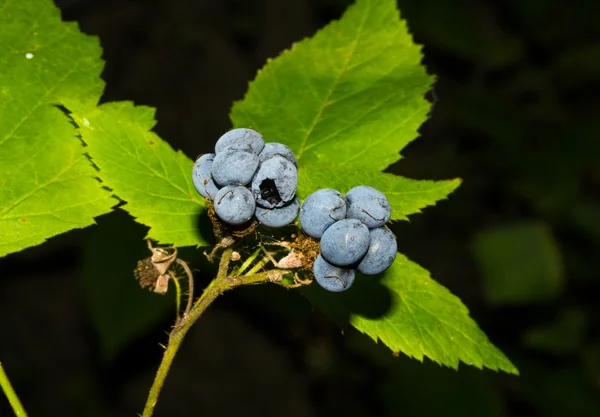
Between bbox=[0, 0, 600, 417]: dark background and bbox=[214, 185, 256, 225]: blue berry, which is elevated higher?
bbox=[214, 185, 256, 225]: blue berry

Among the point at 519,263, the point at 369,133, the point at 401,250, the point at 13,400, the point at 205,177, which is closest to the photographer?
the point at 205,177

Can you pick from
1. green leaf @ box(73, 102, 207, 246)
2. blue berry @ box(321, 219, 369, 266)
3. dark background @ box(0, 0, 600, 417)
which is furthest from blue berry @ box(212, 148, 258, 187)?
dark background @ box(0, 0, 600, 417)

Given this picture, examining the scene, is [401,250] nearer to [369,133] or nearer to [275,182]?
[369,133]

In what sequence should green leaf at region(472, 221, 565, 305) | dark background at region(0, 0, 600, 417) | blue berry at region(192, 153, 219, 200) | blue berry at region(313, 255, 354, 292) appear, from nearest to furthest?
blue berry at region(313, 255, 354, 292) → blue berry at region(192, 153, 219, 200) → dark background at region(0, 0, 600, 417) → green leaf at region(472, 221, 565, 305)

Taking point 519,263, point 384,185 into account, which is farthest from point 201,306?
point 519,263

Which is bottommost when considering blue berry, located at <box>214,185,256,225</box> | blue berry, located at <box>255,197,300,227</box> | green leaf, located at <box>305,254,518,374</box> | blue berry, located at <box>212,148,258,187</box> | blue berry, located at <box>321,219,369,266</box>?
green leaf, located at <box>305,254,518,374</box>

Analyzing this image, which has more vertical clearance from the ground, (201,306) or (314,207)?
(314,207)

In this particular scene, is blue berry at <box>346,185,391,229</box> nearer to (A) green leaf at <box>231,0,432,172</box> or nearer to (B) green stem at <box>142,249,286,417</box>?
(B) green stem at <box>142,249,286,417</box>
